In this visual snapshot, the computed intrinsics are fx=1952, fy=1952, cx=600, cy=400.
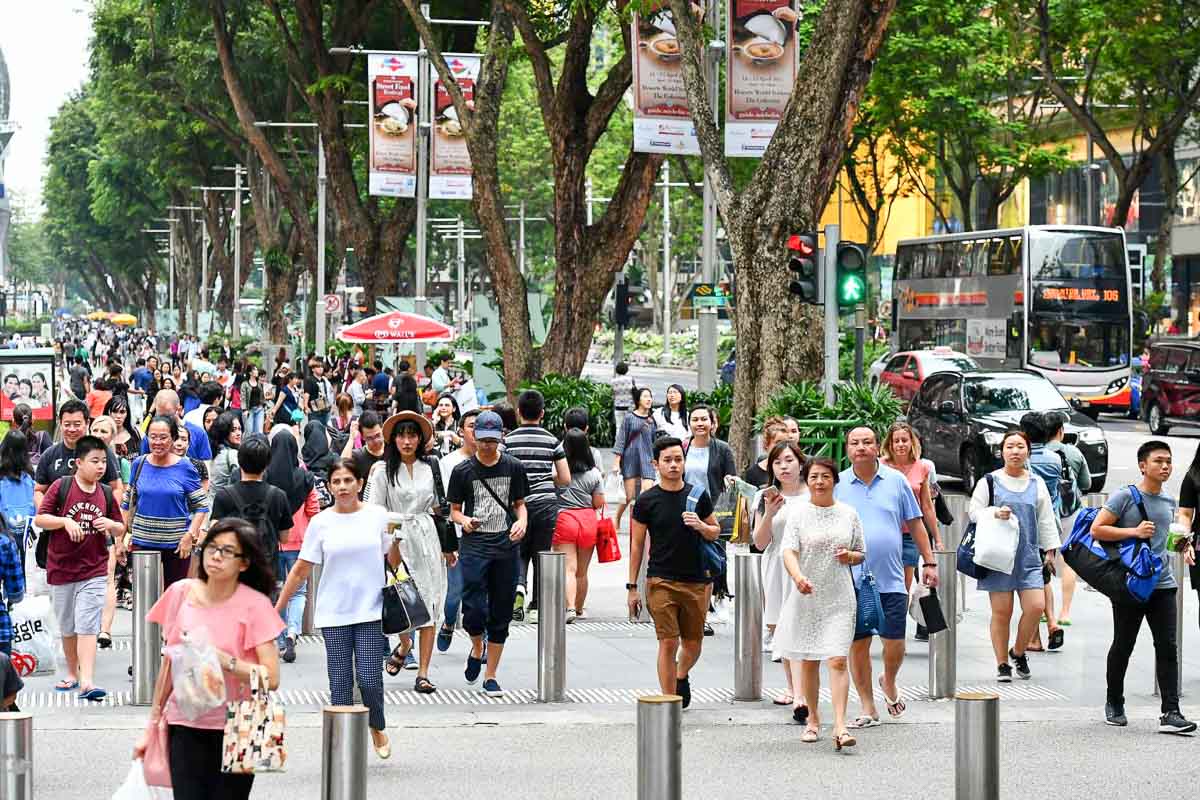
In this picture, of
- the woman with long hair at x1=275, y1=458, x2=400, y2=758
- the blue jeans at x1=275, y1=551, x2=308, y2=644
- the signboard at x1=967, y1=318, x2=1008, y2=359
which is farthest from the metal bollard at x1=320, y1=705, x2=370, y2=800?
the signboard at x1=967, y1=318, x2=1008, y2=359

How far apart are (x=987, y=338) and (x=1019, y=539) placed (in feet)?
87.5

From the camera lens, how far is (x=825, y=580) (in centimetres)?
937

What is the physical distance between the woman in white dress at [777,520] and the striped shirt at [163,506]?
10.7 feet

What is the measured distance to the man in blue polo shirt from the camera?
9.88 metres

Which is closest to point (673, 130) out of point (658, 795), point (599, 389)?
point (599, 389)

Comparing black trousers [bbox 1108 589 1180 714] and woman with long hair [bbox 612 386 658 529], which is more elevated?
woman with long hair [bbox 612 386 658 529]

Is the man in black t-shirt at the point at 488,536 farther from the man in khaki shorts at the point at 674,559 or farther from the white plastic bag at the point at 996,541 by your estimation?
the white plastic bag at the point at 996,541

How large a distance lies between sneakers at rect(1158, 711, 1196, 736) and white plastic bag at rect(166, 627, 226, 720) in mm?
5435

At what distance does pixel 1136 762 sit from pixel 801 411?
28.4ft

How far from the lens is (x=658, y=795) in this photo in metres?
6.45

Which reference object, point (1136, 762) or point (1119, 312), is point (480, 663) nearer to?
point (1136, 762)

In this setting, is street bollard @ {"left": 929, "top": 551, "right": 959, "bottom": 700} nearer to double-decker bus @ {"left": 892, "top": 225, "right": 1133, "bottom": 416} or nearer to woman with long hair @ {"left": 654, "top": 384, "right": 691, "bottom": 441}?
woman with long hair @ {"left": 654, "top": 384, "right": 691, "bottom": 441}

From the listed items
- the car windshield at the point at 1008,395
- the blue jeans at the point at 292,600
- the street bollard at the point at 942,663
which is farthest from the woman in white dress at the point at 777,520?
the car windshield at the point at 1008,395

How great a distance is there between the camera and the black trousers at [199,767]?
6.36 m
